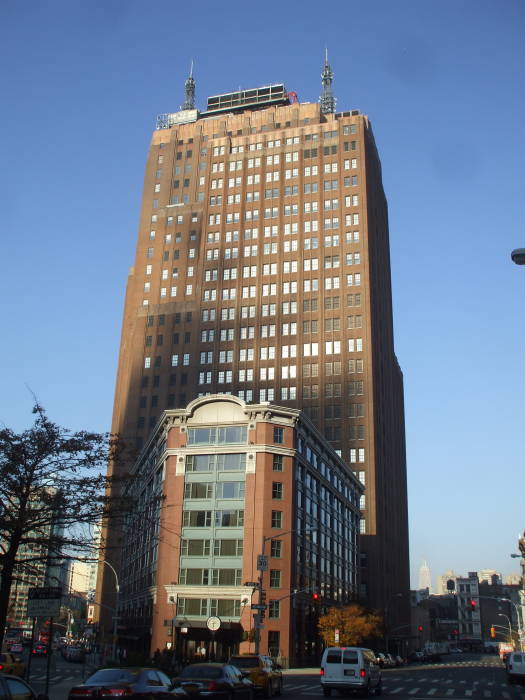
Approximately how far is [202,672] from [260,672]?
856 cm

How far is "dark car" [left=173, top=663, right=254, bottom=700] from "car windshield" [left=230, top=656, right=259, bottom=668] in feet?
22.3

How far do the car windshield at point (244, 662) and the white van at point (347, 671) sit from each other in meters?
3.59

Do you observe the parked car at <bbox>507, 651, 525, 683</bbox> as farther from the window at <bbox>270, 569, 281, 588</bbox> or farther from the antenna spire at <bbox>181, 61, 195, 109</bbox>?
the antenna spire at <bbox>181, 61, 195, 109</bbox>

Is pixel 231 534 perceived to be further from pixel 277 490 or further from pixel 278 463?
pixel 278 463

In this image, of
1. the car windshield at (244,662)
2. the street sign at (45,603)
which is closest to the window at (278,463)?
the car windshield at (244,662)

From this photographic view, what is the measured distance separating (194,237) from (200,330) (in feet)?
65.2

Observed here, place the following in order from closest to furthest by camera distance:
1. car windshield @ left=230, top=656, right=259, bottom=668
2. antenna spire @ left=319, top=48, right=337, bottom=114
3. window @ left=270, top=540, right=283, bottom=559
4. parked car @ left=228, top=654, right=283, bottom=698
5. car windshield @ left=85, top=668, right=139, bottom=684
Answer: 1. car windshield @ left=85, top=668, right=139, bottom=684
2. parked car @ left=228, top=654, right=283, bottom=698
3. car windshield @ left=230, top=656, right=259, bottom=668
4. window @ left=270, top=540, right=283, bottom=559
5. antenna spire @ left=319, top=48, right=337, bottom=114

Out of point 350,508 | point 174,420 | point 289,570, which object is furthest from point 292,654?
point 350,508

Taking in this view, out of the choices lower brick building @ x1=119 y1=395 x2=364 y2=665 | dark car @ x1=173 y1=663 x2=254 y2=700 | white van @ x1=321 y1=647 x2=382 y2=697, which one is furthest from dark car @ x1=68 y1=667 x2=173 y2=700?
lower brick building @ x1=119 y1=395 x2=364 y2=665

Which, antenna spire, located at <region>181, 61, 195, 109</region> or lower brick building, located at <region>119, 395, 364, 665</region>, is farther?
antenna spire, located at <region>181, 61, 195, 109</region>

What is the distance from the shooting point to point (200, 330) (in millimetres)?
129125

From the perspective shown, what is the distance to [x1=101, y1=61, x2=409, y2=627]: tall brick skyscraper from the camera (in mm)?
118062

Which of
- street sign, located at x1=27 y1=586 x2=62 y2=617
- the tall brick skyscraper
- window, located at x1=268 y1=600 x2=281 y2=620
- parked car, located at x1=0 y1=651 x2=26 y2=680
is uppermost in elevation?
the tall brick skyscraper

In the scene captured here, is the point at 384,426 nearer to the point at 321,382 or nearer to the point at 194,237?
the point at 321,382
